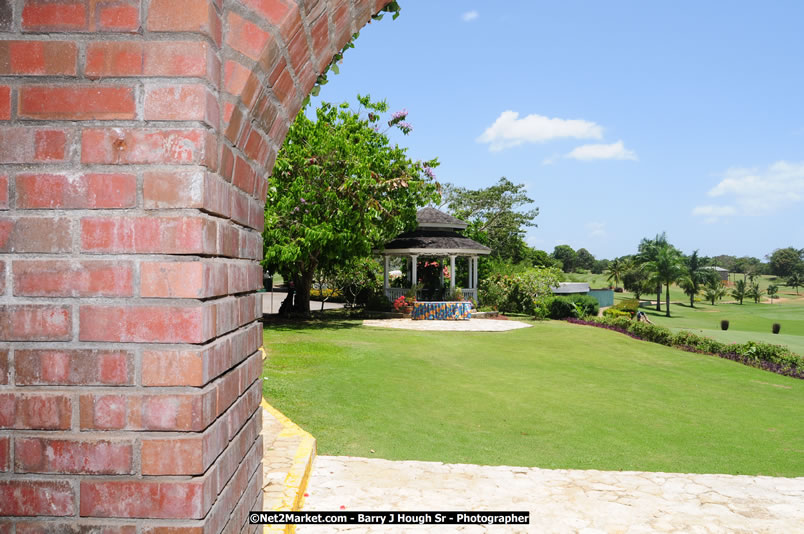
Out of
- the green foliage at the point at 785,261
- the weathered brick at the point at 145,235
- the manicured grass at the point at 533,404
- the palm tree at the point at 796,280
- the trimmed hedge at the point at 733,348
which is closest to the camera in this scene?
the weathered brick at the point at 145,235

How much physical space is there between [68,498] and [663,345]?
Answer: 66.5ft

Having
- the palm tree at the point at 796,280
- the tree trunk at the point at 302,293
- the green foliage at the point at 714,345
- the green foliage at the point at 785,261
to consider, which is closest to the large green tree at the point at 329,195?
the tree trunk at the point at 302,293

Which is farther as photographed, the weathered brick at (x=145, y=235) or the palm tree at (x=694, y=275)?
the palm tree at (x=694, y=275)

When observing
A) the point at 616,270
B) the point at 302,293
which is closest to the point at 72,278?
the point at 302,293

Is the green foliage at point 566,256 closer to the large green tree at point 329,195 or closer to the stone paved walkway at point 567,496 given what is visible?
the large green tree at point 329,195

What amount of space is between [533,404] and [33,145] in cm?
903

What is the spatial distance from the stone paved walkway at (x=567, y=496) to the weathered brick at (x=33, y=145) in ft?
11.4

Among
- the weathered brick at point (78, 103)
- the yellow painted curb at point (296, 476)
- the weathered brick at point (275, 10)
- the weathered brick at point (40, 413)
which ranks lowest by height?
the yellow painted curb at point (296, 476)

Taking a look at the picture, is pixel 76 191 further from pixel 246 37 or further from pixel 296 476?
pixel 296 476

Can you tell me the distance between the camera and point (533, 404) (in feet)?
31.5

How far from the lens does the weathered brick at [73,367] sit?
1634mm

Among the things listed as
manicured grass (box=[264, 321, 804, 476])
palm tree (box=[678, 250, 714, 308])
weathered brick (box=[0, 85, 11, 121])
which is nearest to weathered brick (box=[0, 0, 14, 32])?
weathered brick (box=[0, 85, 11, 121])

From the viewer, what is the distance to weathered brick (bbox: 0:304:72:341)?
5.39ft

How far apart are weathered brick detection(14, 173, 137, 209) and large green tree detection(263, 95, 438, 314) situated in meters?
16.9
